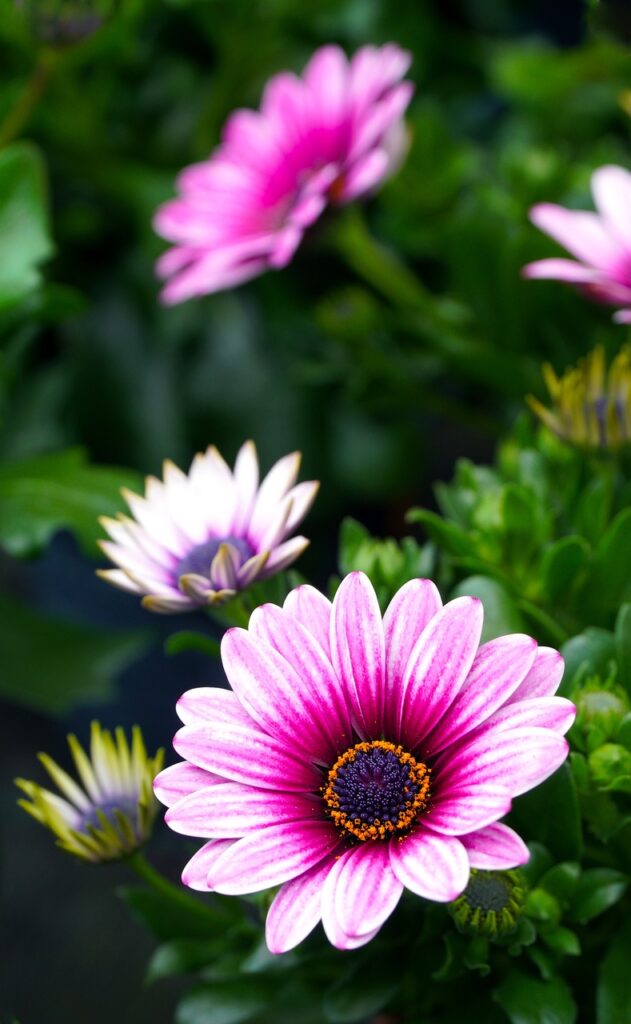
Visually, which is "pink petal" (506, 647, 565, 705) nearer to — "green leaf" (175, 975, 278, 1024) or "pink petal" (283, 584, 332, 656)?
"pink petal" (283, 584, 332, 656)

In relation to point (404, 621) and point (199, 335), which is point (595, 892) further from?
point (199, 335)

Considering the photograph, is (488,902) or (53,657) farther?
(53,657)

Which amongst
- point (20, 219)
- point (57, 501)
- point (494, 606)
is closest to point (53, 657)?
point (57, 501)

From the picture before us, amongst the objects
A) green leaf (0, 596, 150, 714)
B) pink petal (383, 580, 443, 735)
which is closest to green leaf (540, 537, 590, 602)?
pink petal (383, 580, 443, 735)

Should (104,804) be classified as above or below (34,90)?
below

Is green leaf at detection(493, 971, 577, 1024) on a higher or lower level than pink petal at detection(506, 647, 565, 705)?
lower

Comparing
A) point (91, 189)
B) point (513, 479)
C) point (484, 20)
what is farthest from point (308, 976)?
point (484, 20)
